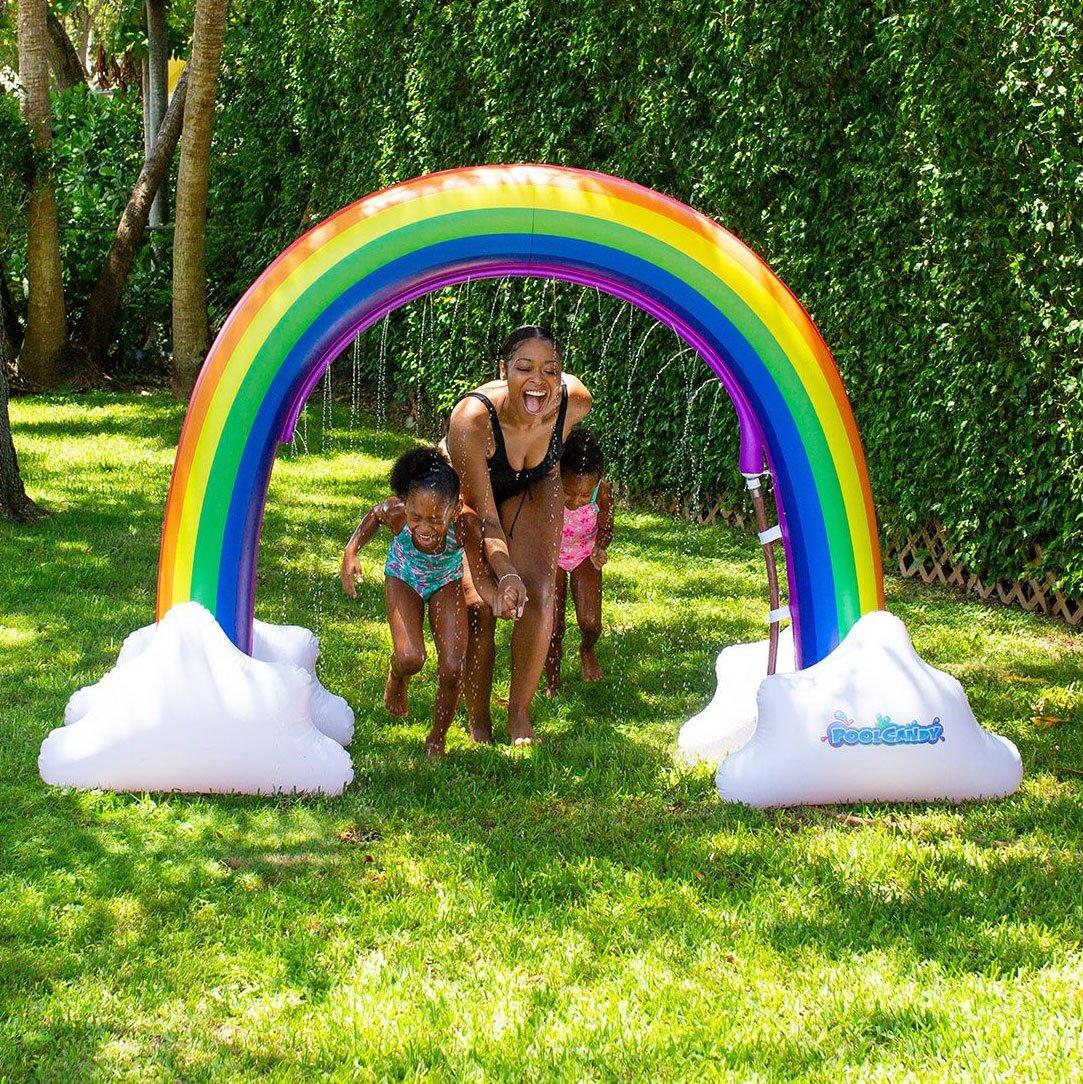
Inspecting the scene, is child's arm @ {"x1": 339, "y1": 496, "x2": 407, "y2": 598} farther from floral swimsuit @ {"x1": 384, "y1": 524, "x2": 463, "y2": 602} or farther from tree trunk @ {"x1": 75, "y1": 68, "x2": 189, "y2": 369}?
tree trunk @ {"x1": 75, "y1": 68, "x2": 189, "y2": 369}

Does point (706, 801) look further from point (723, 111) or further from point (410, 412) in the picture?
point (410, 412)

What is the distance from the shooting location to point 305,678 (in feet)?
16.1

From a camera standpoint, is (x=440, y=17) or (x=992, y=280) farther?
(x=440, y=17)

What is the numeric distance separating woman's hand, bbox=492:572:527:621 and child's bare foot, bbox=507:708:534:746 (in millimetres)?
656

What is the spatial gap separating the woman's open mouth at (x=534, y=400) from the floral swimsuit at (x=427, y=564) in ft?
1.81

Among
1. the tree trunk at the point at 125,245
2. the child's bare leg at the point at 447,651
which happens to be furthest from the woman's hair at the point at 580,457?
the tree trunk at the point at 125,245

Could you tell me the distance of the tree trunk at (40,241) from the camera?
10984 mm

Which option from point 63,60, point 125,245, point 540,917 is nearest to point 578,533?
point 540,917

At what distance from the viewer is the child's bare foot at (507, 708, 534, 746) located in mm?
5359

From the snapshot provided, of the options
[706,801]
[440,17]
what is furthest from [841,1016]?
[440,17]

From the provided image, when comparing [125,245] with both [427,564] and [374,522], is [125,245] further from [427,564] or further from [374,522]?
[427,564]

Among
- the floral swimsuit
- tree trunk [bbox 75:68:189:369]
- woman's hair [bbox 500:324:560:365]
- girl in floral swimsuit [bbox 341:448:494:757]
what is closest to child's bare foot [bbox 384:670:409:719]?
girl in floral swimsuit [bbox 341:448:494:757]

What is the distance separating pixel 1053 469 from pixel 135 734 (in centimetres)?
461

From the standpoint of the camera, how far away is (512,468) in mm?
5395
